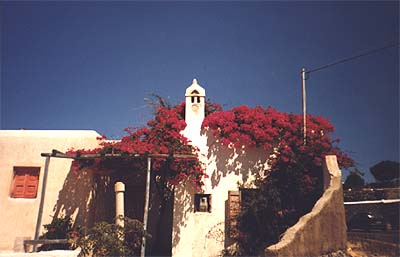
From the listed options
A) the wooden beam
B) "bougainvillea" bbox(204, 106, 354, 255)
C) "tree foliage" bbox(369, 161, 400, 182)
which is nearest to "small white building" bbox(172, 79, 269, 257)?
"bougainvillea" bbox(204, 106, 354, 255)

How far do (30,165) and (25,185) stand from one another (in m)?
0.69

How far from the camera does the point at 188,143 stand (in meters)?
10.8

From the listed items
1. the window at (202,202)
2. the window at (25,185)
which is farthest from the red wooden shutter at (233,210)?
the window at (25,185)

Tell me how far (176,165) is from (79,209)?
11.9 feet

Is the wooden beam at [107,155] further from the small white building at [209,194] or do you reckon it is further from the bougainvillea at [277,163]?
the bougainvillea at [277,163]

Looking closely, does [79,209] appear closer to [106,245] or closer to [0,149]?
[0,149]

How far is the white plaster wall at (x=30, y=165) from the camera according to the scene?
10727 mm

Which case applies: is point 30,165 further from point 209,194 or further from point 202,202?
point 209,194

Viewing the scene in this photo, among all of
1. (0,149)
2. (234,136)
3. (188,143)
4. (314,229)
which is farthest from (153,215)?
(314,229)

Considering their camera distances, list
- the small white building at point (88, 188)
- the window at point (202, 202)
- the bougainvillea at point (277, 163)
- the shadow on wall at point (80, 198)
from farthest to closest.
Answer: the shadow on wall at point (80, 198), the window at point (202, 202), the small white building at point (88, 188), the bougainvillea at point (277, 163)

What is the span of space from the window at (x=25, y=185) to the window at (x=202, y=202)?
17.8 feet

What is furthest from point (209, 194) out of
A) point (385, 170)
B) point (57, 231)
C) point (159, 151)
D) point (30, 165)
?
point (385, 170)

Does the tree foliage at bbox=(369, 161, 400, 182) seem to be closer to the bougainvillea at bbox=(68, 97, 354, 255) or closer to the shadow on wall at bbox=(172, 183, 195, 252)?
the bougainvillea at bbox=(68, 97, 354, 255)

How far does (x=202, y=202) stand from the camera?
1055 centimetres
